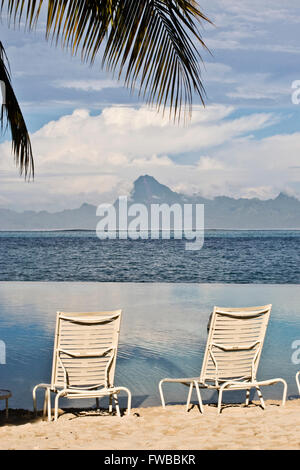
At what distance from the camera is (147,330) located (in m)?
7.69

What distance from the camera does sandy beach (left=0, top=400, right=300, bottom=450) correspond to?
3000 mm

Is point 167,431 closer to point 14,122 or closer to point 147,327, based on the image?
point 14,122

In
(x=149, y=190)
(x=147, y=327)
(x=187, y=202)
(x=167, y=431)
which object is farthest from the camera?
(x=187, y=202)

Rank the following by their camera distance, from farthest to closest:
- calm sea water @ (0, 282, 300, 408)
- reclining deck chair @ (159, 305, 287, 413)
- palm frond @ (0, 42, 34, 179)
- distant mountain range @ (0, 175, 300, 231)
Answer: distant mountain range @ (0, 175, 300, 231) → palm frond @ (0, 42, 34, 179) → calm sea water @ (0, 282, 300, 408) → reclining deck chair @ (159, 305, 287, 413)

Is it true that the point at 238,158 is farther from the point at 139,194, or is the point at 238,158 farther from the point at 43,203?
the point at 43,203

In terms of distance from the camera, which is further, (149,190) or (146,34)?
(149,190)

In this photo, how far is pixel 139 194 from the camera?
5241 centimetres

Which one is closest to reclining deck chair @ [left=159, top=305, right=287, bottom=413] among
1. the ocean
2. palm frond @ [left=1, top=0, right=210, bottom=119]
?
the ocean

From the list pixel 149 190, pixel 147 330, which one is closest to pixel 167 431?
pixel 147 330

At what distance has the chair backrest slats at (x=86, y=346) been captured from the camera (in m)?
3.89

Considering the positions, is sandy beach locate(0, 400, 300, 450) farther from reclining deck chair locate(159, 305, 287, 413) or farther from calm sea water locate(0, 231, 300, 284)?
calm sea water locate(0, 231, 300, 284)

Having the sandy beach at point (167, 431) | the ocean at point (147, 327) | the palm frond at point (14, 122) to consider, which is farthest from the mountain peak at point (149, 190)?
the sandy beach at point (167, 431)

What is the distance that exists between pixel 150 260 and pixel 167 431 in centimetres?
4278

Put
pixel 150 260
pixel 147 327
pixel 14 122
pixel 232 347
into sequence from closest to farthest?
1. pixel 232 347
2. pixel 14 122
3. pixel 147 327
4. pixel 150 260
